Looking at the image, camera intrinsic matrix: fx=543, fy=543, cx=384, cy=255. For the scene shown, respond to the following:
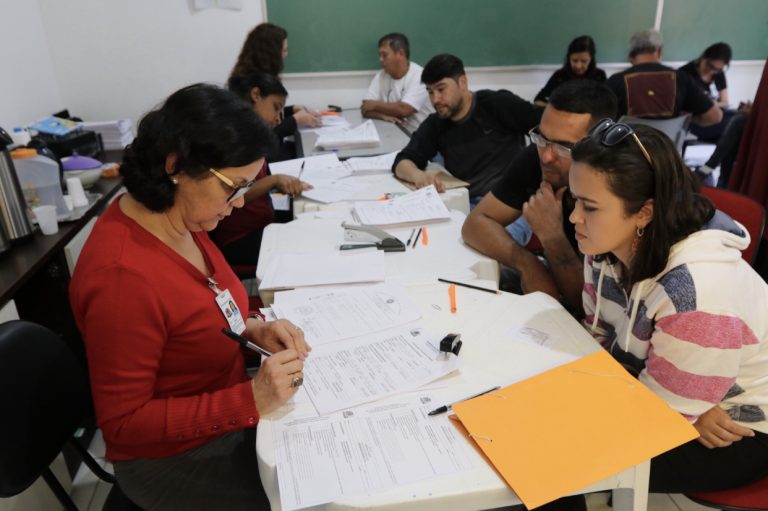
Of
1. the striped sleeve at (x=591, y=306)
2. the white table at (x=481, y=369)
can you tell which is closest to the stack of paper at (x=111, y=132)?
the white table at (x=481, y=369)

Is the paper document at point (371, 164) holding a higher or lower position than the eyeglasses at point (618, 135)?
lower

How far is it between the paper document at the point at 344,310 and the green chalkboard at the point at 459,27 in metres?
3.42

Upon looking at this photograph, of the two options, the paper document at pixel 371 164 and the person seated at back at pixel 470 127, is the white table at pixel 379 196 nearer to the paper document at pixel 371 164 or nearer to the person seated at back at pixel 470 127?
the paper document at pixel 371 164

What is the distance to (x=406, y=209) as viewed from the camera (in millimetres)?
2004

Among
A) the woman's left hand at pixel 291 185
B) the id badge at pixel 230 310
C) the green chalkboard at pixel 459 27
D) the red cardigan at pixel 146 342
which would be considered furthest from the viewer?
the green chalkboard at pixel 459 27

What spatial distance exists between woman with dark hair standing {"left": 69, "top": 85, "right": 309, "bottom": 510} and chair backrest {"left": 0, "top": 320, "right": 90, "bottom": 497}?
16cm

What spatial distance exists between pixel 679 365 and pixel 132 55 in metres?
4.16

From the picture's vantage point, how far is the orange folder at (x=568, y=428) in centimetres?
82

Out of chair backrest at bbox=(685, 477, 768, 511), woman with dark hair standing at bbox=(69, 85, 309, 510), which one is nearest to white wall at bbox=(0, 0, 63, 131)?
woman with dark hair standing at bbox=(69, 85, 309, 510)

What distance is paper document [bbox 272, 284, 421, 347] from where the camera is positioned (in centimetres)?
122

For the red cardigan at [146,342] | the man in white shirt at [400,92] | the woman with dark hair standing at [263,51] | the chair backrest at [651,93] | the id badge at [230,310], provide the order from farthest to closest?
1. the man in white shirt at [400,92]
2. the woman with dark hair standing at [263,51]
3. the chair backrest at [651,93]
4. the id badge at [230,310]
5. the red cardigan at [146,342]

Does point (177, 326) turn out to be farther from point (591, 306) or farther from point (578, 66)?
point (578, 66)

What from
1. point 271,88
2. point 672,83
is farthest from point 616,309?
point 672,83

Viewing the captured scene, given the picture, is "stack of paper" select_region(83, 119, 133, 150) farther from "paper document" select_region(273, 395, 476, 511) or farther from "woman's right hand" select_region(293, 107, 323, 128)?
"paper document" select_region(273, 395, 476, 511)
